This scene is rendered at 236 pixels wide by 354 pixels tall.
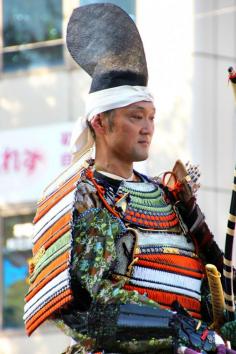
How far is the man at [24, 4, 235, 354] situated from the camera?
5.84 metres

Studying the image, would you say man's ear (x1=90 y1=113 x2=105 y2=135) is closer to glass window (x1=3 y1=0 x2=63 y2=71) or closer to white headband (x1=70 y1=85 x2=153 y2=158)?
white headband (x1=70 y1=85 x2=153 y2=158)

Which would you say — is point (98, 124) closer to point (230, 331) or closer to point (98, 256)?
point (98, 256)

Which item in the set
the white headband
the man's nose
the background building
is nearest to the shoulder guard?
the white headband

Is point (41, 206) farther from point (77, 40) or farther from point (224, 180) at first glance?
point (224, 180)

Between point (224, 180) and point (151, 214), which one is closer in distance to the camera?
point (151, 214)

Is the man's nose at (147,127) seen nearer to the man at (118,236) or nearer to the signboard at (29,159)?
the man at (118,236)

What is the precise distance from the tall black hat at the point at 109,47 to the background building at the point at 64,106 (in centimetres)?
946

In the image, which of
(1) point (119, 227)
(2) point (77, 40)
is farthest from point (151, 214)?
(2) point (77, 40)

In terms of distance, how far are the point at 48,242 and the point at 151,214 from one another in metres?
0.42

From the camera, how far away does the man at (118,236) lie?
5.84 metres

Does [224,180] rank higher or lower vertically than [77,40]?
lower

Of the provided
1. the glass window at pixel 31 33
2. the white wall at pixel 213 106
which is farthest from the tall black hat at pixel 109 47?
the glass window at pixel 31 33

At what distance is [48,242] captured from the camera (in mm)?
6207

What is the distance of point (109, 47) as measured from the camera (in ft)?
20.7
